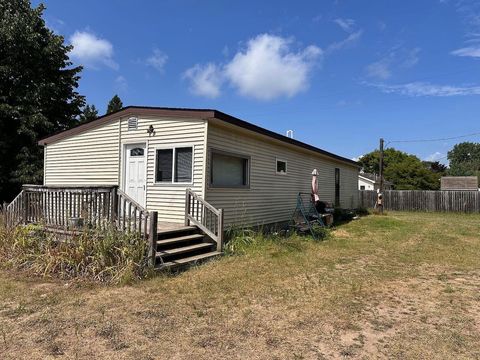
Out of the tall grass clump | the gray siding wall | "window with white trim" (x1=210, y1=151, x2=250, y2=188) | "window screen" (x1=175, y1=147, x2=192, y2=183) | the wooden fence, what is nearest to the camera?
the tall grass clump

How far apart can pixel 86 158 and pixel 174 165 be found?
3421 millimetres

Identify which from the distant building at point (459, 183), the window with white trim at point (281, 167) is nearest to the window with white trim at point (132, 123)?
the window with white trim at point (281, 167)

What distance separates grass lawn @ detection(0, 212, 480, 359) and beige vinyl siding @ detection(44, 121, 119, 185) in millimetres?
4408

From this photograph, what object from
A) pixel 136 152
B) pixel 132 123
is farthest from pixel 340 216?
pixel 132 123

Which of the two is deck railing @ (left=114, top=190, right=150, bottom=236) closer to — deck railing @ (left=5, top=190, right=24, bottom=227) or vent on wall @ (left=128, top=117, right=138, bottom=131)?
deck railing @ (left=5, top=190, right=24, bottom=227)

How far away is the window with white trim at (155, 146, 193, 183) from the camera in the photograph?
341 inches

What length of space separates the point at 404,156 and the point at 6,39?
48033mm

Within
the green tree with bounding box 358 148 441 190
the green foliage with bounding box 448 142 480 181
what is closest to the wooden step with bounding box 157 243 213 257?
the green tree with bounding box 358 148 441 190

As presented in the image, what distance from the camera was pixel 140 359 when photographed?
10.7ft

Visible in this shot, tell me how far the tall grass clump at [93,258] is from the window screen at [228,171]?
121 inches

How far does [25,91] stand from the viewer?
58.1ft

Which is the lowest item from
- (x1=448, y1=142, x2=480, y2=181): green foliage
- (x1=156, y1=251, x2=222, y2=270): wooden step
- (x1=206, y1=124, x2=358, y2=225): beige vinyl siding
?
(x1=156, y1=251, x2=222, y2=270): wooden step

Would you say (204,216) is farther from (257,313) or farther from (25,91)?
(25,91)

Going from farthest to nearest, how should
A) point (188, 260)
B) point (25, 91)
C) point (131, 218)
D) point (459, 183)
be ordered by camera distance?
point (459, 183)
point (25, 91)
point (188, 260)
point (131, 218)
